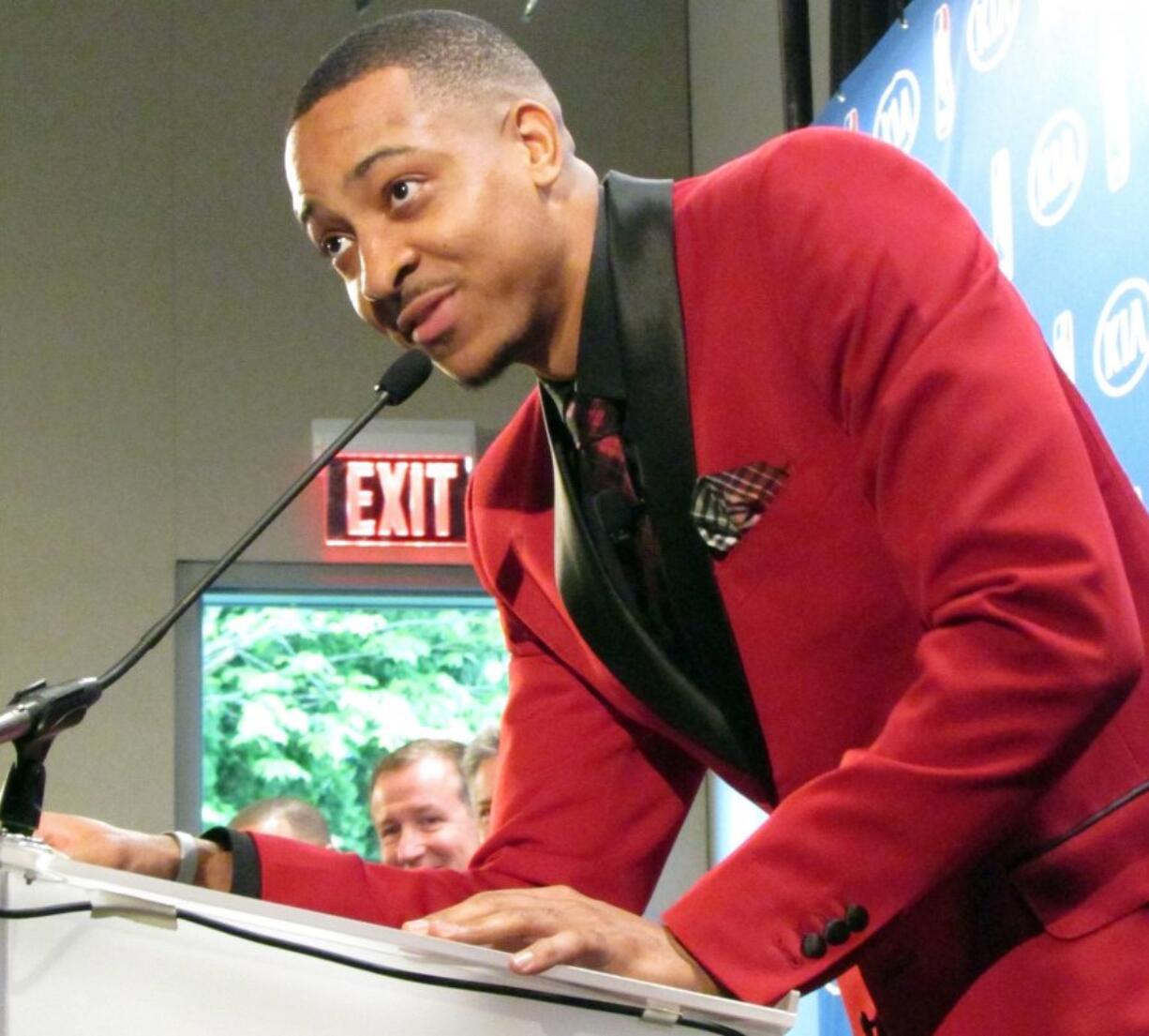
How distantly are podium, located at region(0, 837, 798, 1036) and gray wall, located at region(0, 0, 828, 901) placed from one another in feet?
14.4

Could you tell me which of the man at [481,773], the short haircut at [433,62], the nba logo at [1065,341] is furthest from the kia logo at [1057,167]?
the man at [481,773]

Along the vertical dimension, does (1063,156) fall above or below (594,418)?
above

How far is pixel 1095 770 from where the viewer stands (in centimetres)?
120

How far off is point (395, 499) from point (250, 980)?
180 inches

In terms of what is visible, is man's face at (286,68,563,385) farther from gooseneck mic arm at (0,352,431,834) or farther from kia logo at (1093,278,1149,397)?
kia logo at (1093,278,1149,397)

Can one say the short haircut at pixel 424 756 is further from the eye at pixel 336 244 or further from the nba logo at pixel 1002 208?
the eye at pixel 336 244

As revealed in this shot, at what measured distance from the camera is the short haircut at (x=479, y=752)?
396 centimetres

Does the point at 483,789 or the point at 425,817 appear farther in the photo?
the point at 425,817

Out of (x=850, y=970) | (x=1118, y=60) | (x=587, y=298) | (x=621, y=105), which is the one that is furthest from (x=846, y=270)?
(x=621, y=105)

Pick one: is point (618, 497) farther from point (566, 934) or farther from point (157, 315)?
point (157, 315)

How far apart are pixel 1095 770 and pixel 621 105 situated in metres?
4.99

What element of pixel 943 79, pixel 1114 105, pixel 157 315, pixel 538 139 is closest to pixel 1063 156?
pixel 1114 105

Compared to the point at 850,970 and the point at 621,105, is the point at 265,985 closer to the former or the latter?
the point at 850,970

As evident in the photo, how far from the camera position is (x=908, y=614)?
1246 millimetres
